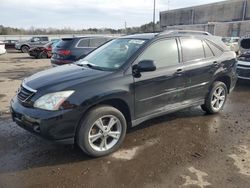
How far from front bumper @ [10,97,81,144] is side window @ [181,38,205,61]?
2458 millimetres

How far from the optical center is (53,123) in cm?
362

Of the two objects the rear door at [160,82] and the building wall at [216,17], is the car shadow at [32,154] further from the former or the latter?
the building wall at [216,17]

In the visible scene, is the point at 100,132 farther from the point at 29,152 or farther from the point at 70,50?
the point at 70,50

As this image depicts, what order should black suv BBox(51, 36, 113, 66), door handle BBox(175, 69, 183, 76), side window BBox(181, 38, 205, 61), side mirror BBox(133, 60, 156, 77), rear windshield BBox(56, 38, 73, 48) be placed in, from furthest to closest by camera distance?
rear windshield BBox(56, 38, 73, 48) → black suv BBox(51, 36, 113, 66) → side window BBox(181, 38, 205, 61) → door handle BBox(175, 69, 183, 76) → side mirror BBox(133, 60, 156, 77)

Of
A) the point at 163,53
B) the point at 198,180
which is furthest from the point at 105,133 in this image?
the point at 163,53

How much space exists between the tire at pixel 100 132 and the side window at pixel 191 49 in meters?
1.84

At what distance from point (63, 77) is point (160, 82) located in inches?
62.9

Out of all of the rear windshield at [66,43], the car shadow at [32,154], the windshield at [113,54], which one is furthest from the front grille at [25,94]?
the rear windshield at [66,43]

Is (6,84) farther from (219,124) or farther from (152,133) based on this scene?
(219,124)

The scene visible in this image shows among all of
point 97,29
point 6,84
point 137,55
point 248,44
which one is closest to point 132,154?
point 137,55

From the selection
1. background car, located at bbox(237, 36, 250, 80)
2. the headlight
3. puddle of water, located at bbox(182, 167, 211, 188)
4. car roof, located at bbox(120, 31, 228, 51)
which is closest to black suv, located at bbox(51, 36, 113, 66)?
background car, located at bbox(237, 36, 250, 80)

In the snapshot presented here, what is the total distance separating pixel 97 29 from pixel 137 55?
69.1 meters

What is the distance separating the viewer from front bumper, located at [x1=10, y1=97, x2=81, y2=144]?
3619 mm

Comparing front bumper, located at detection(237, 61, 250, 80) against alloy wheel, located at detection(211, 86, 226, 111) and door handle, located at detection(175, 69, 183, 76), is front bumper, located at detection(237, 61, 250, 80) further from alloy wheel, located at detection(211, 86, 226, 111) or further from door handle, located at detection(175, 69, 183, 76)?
door handle, located at detection(175, 69, 183, 76)
